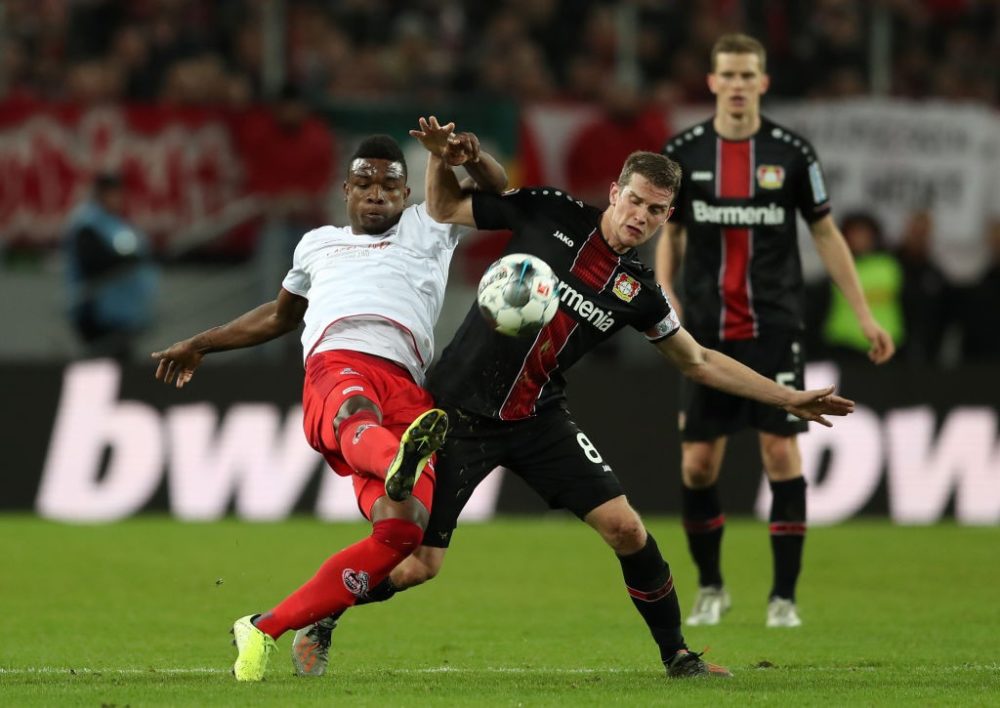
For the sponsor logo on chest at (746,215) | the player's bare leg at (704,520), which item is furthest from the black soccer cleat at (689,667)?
the sponsor logo on chest at (746,215)

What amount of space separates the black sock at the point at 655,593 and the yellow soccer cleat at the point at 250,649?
1350mm

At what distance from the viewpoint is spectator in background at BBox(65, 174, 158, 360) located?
47.3ft

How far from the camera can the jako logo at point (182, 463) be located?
13.5 meters

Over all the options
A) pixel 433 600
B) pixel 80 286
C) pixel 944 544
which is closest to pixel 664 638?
pixel 433 600

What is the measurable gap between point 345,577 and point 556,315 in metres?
1.28

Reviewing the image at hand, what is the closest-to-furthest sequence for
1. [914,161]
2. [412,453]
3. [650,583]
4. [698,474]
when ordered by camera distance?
1. [412,453]
2. [650,583]
3. [698,474]
4. [914,161]

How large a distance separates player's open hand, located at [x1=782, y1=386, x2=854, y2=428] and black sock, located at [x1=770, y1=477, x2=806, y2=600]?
203cm

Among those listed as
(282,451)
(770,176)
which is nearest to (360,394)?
(770,176)

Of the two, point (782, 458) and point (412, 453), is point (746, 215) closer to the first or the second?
point (782, 458)

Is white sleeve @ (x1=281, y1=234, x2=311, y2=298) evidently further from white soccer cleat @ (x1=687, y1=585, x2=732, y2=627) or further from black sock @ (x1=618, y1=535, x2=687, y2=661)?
white soccer cleat @ (x1=687, y1=585, x2=732, y2=627)

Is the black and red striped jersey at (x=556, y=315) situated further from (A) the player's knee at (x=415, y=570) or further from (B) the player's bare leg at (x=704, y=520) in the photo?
(B) the player's bare leg at (x=704, y=520)

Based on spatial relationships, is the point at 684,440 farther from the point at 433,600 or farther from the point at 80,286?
the point at 80,286

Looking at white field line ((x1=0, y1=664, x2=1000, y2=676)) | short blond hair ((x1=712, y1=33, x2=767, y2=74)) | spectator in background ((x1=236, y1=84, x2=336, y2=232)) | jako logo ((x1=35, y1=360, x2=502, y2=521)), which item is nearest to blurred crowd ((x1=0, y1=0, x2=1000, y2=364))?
spectator in background ((x1=236, y1=84, x2=336, y2=232))

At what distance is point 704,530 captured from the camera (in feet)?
29.6
